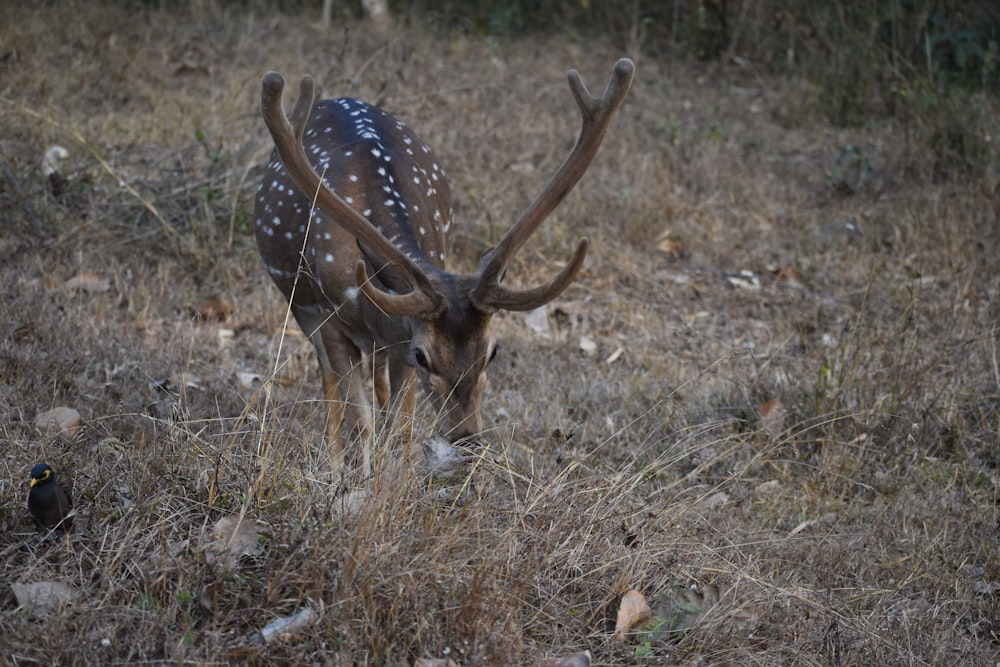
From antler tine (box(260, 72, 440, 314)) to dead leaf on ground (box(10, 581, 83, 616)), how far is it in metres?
1.49

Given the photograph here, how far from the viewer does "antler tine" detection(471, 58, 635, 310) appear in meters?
4.23

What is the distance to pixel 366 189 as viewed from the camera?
196 inches

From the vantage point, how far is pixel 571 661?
332cm

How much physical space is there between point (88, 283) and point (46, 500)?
11.0 ft

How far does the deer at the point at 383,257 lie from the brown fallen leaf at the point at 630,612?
3.19 feet

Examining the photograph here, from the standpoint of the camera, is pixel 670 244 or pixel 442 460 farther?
pixel 670 244

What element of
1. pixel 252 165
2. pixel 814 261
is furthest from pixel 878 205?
pixel 252 165

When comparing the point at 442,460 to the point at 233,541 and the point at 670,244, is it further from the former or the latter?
the point at 670,244

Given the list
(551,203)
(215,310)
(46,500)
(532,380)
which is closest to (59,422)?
(46,500)

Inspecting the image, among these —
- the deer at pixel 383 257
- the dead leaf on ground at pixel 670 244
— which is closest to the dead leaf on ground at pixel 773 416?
the deer at pixel 383 257

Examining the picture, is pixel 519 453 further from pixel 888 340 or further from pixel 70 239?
pixel 70 239

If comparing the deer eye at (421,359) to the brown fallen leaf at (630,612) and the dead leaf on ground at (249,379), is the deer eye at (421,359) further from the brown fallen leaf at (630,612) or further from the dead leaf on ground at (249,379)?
the dead leaf on ground at (249,379)

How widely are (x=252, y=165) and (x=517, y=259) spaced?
193 centimetres

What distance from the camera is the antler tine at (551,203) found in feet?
13.9
